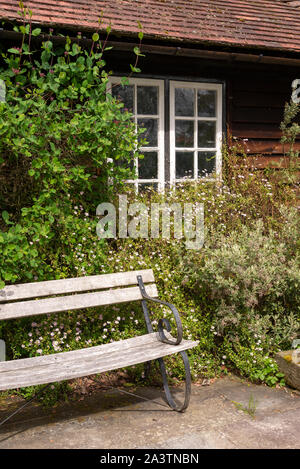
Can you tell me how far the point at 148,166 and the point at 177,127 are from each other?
0.71m

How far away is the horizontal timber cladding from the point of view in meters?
5.78

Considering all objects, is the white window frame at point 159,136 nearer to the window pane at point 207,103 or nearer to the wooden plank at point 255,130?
the window pane at point 207,103

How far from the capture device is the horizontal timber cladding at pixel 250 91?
578 centimetres

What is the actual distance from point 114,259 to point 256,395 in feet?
5.81

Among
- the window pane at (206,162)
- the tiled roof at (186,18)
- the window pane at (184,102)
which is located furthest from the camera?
the window pane at (206,162)

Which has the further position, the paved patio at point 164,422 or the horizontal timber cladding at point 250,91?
the horizontal timber cladding at point 250,91

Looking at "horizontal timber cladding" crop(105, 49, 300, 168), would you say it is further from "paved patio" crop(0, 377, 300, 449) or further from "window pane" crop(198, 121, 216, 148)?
"paved patio" crop(0, 377, 300, 449)

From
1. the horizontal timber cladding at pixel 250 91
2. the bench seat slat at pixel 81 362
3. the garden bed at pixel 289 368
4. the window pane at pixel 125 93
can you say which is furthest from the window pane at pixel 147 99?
the garden bed at pixel 289 368

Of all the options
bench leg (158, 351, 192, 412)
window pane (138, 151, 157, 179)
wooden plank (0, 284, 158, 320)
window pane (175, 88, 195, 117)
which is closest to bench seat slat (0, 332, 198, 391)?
bench leg (158, 351, 192, 412)

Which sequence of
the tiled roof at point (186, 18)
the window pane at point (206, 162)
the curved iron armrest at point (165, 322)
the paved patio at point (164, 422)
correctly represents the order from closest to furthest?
the paved patio at point (164, 422), the curved iron armrest at point (165, 322), the tiled roof at point (186, 18), the window pane at point (206, 162)

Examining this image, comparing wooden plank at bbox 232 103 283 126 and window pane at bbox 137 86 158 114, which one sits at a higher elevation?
window pane at bbox 137 86 158 114

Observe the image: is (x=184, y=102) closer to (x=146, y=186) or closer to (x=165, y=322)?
(x=146, y=186)

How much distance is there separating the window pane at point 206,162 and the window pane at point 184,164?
117mm

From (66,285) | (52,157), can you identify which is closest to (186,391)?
(66,285)
